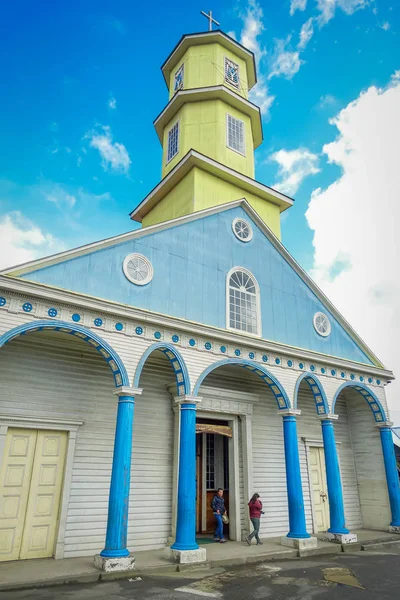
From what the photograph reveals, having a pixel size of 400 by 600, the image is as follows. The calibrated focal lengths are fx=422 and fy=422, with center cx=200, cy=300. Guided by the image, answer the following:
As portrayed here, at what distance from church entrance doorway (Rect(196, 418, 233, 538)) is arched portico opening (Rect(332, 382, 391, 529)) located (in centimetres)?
428

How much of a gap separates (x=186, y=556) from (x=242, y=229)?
9.15 metres

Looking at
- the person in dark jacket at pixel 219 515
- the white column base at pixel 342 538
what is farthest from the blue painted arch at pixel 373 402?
the person in dark jacket at pixel 219 515

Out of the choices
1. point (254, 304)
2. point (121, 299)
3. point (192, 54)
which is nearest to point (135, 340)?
point (121, 299)

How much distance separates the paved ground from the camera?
22.3 feet

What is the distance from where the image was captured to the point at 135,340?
9.75 metres

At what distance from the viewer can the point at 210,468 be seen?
14000mm

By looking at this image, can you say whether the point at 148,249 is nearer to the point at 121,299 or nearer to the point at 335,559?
the point at 121,299

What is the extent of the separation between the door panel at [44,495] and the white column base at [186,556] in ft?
8.75

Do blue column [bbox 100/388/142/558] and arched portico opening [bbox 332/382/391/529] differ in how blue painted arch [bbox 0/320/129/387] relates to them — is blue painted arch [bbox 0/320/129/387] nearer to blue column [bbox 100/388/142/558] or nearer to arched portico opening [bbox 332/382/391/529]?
blue column [bbox 100/388/142/558]

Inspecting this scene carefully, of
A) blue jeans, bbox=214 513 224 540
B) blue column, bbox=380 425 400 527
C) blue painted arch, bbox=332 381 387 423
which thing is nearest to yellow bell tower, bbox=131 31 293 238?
blue painted arch, bbox=332 381 387 423

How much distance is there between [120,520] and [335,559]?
5.72 metres

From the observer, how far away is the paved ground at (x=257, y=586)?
6793mm

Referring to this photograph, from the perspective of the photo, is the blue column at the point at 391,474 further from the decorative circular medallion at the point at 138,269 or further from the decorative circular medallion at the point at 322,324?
the decorative circular medallion at the point at 138,269

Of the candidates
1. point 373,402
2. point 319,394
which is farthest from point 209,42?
point 373,402
